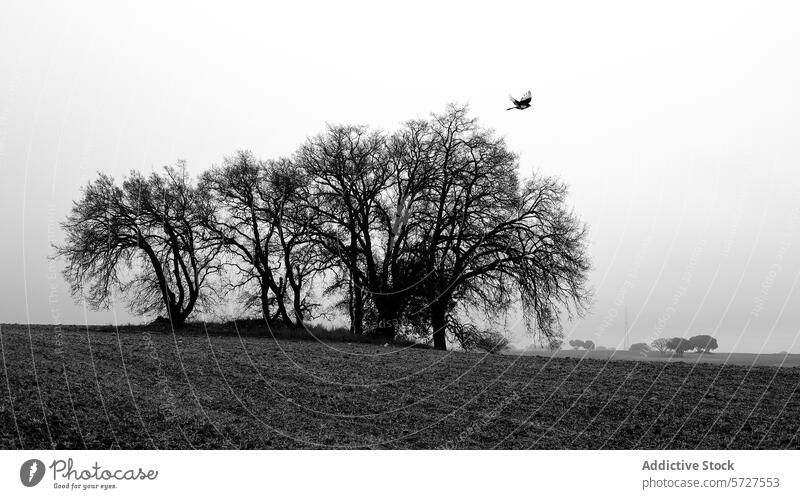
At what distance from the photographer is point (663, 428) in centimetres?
1249

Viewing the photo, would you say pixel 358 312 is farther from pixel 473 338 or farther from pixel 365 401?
pixel 365 401

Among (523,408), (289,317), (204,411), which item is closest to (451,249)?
(289,317)

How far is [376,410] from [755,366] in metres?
10.7

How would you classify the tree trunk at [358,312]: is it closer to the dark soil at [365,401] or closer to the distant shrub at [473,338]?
the distant shrub at [473,338]
